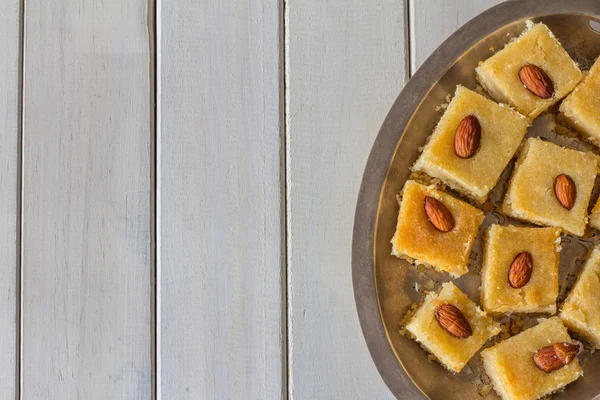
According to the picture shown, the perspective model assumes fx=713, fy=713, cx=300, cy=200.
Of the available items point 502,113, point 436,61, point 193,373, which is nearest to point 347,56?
point 436,61

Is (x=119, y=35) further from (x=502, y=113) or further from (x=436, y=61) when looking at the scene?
(x=502, y=113)

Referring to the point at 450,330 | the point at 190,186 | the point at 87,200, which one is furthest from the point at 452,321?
the point at 87,200

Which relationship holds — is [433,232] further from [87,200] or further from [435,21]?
[87,200]

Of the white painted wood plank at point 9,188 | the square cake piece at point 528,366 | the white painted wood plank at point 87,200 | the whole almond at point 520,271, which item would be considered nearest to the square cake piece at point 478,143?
the whole almond at point 520,271

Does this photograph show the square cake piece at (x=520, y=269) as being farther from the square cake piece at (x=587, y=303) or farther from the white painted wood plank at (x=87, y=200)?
the white painted wood plank at (x=87, y=200)

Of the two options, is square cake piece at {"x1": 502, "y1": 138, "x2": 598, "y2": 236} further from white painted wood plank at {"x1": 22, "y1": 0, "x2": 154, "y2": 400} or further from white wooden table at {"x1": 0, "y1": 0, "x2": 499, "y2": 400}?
white painted wood plank at {"x1": 22, "y1": 0, "x2": 154, "y2": 400}

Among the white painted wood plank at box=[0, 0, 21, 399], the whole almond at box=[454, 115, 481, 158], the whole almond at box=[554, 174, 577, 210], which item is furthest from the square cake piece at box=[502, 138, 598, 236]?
the white painted wood plank at box=[0, 0, 21, 399]
